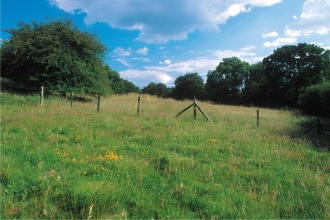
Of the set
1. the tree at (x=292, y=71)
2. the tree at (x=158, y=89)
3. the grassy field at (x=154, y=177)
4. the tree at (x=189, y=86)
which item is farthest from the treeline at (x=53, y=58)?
the tree at (x=158, y=89)

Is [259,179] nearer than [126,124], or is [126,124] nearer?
[259,179]

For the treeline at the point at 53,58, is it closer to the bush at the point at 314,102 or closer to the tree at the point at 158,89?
the bush at the point at 314,102

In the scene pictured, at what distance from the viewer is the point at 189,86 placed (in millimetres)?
73750

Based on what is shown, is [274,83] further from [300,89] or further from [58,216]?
[58,216]

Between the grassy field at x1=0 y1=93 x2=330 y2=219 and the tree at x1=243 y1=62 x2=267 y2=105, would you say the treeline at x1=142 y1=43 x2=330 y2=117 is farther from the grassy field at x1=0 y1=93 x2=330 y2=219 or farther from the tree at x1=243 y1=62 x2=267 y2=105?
the grassy field at x1=0 y1=93 x2=330 y2=219

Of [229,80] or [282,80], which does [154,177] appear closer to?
[282,80]

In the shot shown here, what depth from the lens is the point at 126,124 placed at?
10.1 m

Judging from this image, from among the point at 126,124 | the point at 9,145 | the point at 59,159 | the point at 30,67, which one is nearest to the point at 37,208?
the point at 59,159

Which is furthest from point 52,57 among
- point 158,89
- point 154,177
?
point 158,89

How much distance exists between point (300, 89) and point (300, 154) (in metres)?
38.0

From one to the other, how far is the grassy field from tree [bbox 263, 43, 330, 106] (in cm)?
3807

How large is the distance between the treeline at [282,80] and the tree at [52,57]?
2615 cm

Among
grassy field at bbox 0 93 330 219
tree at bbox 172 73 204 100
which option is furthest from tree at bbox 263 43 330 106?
grassy field at bbox 0 93 330 219

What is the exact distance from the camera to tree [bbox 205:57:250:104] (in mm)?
55528
